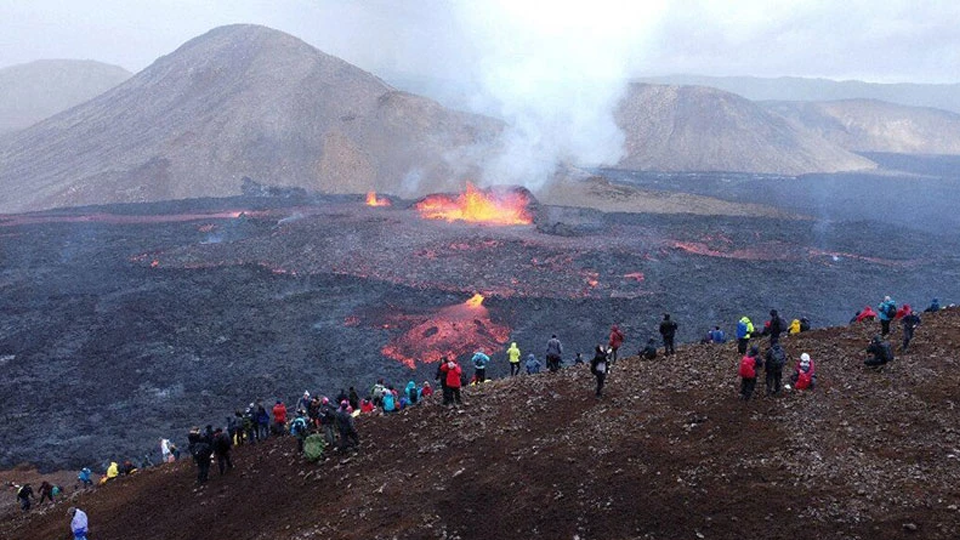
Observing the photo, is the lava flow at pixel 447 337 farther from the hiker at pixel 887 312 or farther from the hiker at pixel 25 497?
the hiker at pixel 887 312

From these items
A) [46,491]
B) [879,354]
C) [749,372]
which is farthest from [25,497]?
[879,354]

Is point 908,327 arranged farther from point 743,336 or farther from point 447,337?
point 447,337

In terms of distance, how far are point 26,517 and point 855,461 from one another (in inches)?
850

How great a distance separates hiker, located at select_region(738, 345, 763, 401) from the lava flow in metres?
18.1

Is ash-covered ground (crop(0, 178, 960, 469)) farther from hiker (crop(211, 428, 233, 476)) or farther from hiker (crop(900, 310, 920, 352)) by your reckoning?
hiker (crop(900, 310, 920, 352))

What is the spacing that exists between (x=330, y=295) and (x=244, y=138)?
57665 mm

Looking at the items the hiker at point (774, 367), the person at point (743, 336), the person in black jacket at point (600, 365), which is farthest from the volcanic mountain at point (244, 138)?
the hiker at point (774, 367)

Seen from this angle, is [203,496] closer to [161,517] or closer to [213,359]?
[161,517]

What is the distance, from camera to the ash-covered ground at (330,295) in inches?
1190

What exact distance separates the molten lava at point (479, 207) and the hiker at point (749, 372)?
46725 mm

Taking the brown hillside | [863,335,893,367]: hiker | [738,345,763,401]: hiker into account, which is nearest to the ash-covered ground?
the brown hillside

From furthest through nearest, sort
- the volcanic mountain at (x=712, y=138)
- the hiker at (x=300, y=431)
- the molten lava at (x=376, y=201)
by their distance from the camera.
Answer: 1. the volcanic mountain at (x=712, y=138)
2. the molten lava at (x=376, y=201)
3. the hiker at (x=300, y=431)

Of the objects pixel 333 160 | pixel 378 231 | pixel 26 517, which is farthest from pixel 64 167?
pixel 26 517

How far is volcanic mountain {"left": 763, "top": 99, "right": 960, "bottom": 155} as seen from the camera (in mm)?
179000
